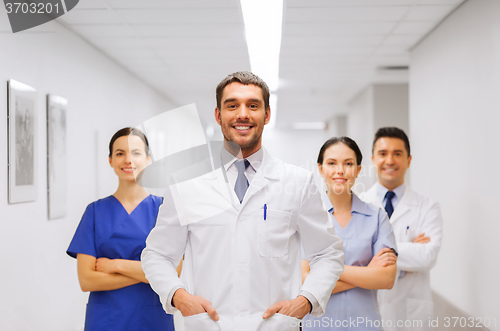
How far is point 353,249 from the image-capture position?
1.81m

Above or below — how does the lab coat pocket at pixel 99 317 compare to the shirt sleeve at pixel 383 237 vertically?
below

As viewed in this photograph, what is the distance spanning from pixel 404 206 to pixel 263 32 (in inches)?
73.1

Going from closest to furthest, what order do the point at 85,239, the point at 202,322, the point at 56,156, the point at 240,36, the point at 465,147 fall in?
the point at 202,322
the point at 85,239
the point at 465,147
the point at 56,156
the point at 240,36

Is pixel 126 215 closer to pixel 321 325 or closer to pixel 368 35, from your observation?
pixel 321 325

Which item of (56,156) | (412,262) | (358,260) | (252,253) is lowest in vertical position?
(412,262)

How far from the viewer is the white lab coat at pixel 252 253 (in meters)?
1.34

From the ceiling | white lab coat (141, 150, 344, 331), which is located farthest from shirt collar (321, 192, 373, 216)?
the ceiling

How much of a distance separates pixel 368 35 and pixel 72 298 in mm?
3448

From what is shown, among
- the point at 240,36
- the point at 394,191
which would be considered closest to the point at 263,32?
the point at 240,36

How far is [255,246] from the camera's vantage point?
1372 millimetres

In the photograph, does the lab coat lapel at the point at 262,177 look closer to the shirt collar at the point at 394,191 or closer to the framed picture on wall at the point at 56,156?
the shirt collar at the point at 394,191

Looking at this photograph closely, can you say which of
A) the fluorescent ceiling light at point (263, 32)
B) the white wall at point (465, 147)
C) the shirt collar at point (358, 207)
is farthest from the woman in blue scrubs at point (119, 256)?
the white wall at point (465, 147)

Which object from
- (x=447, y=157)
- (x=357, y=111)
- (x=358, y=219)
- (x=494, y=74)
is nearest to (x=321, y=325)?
(x=358, y=219)

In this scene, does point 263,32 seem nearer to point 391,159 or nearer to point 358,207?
point 391,159
